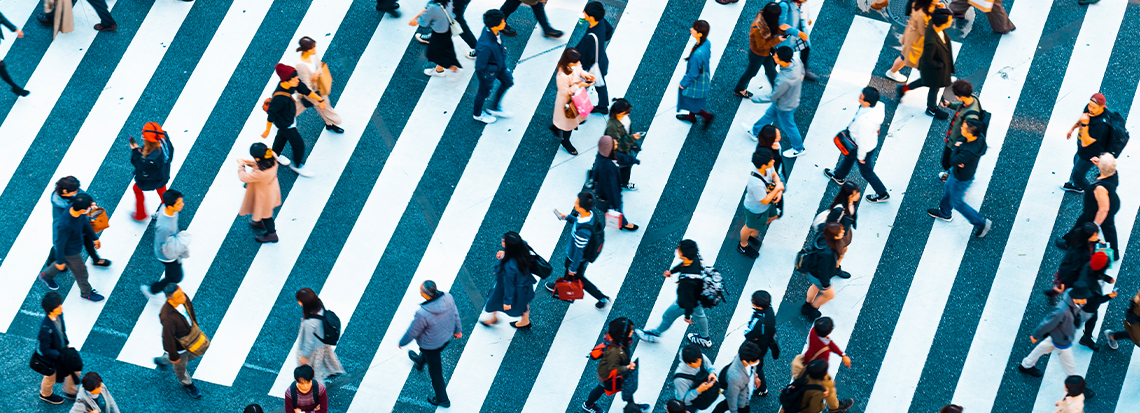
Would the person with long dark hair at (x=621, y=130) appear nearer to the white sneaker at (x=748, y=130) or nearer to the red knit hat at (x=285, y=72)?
the white sneaker at (x=748, y=130)

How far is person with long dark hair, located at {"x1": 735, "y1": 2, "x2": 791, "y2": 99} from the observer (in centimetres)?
1217

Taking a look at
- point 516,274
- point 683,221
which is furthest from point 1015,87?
point 516,274

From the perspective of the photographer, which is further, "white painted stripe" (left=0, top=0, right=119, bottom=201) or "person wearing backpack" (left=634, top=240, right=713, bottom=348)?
"white painted stripe" (left=0, top=0, right=119, bottom=201)

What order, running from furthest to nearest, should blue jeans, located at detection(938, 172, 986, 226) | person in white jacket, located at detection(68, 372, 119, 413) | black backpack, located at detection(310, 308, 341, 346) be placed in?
1. blue jeans, located at detection(938, 172, 986, 226)
2. black backpack, located at detection(310, 308, 341, 346)
3. person in white jacket, located at detection(68, 372, 119, 413)

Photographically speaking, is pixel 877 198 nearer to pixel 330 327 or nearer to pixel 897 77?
pixel 897 77

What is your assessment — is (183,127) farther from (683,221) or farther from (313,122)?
(683,221)

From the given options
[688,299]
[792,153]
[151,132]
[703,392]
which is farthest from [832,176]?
[151,132]

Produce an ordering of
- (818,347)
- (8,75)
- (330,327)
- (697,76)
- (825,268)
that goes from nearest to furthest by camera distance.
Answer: (818,347) → (330,327) → (825,268) → (697,76) → (8,75)

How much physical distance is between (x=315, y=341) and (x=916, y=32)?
7501 millimetres

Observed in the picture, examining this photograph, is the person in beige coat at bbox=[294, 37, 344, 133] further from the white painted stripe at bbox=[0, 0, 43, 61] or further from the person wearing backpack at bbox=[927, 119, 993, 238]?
the person wearing backpack at bbox=[927, 119, 993, 238]

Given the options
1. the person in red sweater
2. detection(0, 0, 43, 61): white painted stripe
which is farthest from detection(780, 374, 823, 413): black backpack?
detection(0, 0, 43, 61): white painted stripe

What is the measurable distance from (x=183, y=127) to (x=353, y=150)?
2.07 m

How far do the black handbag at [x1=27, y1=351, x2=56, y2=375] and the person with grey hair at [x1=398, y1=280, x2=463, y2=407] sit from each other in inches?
135

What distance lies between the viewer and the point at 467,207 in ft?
40.1
